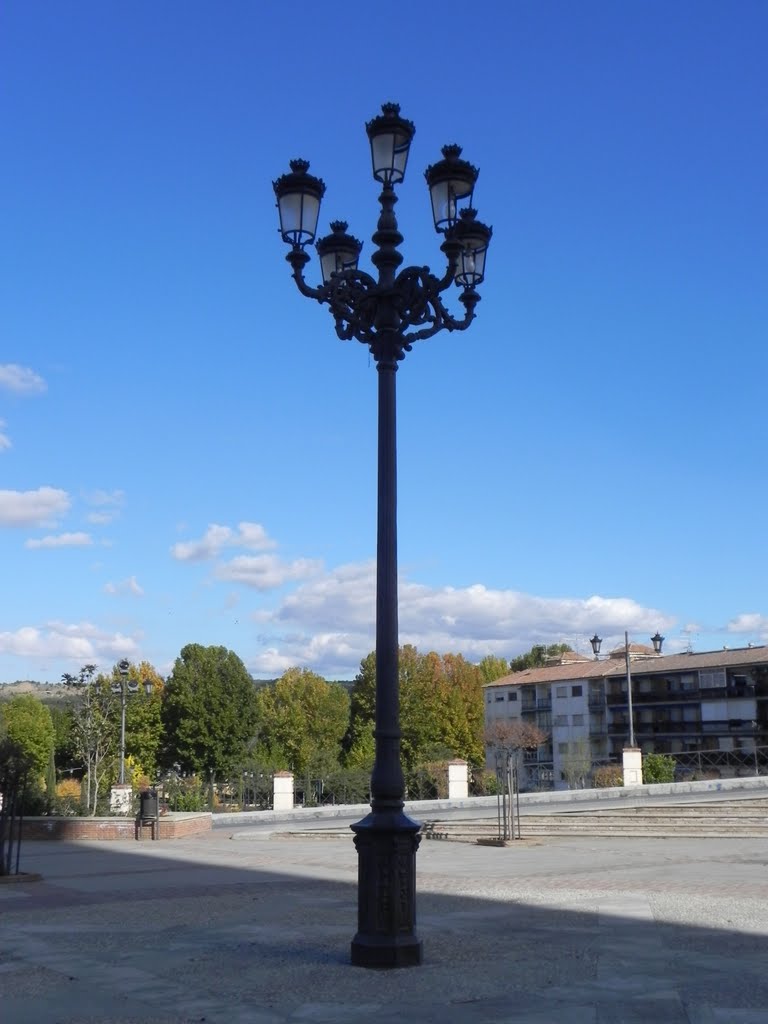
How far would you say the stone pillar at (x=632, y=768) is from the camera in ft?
105

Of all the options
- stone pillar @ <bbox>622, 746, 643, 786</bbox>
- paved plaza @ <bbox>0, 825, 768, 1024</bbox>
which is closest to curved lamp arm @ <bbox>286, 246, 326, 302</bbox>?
paved plaza @ <bbox>0, 825, 768, 1024</bbox>

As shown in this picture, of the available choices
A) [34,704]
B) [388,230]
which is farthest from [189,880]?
[34,704]

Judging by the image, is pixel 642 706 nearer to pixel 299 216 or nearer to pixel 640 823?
pixel 640 823

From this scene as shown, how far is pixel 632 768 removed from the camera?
3225cm

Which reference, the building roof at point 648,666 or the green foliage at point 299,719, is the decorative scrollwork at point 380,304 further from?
the building roof at point 648,666

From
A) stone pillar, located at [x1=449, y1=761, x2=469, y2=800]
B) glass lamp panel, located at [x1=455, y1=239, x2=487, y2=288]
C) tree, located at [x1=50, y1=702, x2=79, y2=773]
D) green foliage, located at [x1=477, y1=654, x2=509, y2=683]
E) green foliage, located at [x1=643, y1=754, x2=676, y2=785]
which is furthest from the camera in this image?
green foliage, located at [x1=477, y1=654, x2=509, y2=683]

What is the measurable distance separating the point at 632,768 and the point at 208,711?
3522 cm

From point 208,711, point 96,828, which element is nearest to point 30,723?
point 208,711

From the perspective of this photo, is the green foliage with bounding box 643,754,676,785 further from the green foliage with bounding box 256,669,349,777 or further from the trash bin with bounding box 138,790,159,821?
the green foliage with bounding box 256,669,349,777

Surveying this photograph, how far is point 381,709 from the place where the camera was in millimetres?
7676

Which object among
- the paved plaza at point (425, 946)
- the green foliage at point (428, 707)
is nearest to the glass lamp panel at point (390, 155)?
the paved plaza at point (425, 946)

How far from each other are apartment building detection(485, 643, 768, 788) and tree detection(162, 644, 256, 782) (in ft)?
59.2

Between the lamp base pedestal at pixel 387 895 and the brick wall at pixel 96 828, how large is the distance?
658 inches

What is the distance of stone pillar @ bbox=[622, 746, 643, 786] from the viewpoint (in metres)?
32.0
